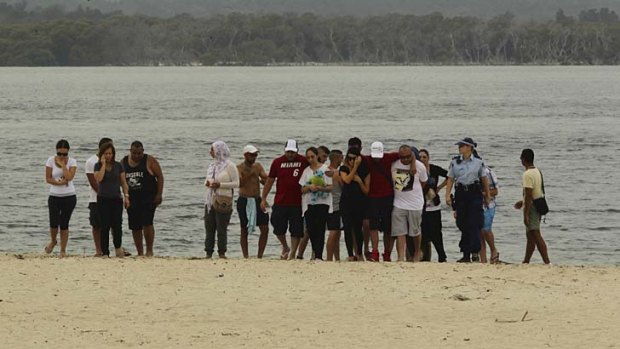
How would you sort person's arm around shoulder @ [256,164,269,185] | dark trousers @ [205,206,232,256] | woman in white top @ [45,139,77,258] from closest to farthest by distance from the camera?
woman in white top @ [45,139,77,258]
dark trousers @ [205,206,232,256]
person's arm around shoulder @ [256,164,269,185]

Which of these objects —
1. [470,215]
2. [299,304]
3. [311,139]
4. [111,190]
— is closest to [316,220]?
[470,215]

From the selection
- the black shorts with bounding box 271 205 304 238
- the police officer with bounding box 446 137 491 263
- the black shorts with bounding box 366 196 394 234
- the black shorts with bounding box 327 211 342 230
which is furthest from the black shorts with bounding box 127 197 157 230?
the police officer with bounding box 446 137 491 263

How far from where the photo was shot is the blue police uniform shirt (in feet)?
47.9

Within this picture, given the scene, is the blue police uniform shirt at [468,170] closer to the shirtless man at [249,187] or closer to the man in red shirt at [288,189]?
the man in red shirt at [288,189]

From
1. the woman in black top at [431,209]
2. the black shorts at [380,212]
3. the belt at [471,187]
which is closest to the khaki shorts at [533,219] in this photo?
the belt at [471,187]

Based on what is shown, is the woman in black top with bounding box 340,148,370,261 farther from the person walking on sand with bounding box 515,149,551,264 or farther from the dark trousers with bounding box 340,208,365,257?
the person walking on sand with bounding box 515,149,551,264

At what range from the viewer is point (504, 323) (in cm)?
1156

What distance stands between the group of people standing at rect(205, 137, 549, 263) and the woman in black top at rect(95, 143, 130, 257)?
3.35 feet

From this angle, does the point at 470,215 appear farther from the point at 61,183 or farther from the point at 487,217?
the point at 61,183

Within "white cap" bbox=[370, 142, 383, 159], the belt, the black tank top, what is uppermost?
"white cap" bbox=[370, 142, 383, 159]

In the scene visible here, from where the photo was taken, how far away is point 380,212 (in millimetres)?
14734

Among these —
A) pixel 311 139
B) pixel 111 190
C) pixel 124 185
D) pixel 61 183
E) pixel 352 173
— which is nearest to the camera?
pixel 352 173

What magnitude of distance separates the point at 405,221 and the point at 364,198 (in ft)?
1.69

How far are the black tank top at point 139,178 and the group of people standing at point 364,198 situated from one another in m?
0.66
